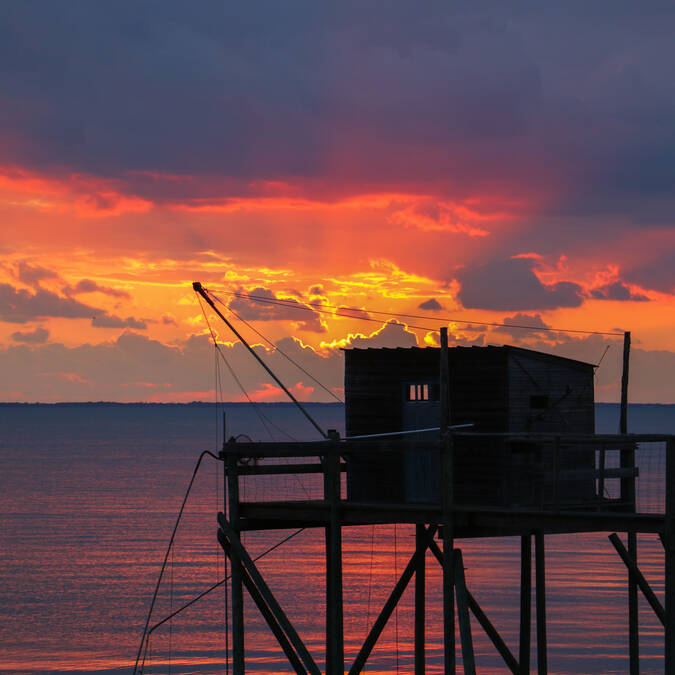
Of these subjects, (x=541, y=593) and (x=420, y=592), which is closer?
(x=541, y=593)

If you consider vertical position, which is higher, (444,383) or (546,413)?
(444,383)

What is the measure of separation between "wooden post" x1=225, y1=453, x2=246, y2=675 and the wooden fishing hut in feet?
0.10

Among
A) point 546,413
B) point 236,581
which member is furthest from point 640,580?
point 236,581

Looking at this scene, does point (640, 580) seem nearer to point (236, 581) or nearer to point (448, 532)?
point (448, 532)

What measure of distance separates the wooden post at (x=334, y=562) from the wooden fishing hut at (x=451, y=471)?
30 mm

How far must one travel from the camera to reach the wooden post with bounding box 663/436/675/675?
1914cm

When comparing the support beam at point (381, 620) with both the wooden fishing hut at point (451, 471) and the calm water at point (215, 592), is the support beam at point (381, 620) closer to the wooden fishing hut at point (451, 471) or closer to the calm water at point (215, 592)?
the wooden fishing hut at point (451, 471)

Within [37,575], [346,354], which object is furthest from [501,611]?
[346,354]

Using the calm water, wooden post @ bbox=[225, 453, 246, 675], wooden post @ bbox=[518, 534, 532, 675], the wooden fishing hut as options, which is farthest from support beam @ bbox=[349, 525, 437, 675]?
the calm water

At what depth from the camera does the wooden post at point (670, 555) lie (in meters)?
19.1

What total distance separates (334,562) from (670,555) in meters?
6.79

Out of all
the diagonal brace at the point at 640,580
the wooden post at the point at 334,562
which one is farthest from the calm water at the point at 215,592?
the wooden post at the point at 334,562

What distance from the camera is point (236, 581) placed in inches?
900

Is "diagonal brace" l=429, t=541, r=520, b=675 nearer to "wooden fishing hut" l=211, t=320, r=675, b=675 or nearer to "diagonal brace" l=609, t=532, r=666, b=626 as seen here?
"wooden fishing hut" l=211, t=320, r=675, b=675
